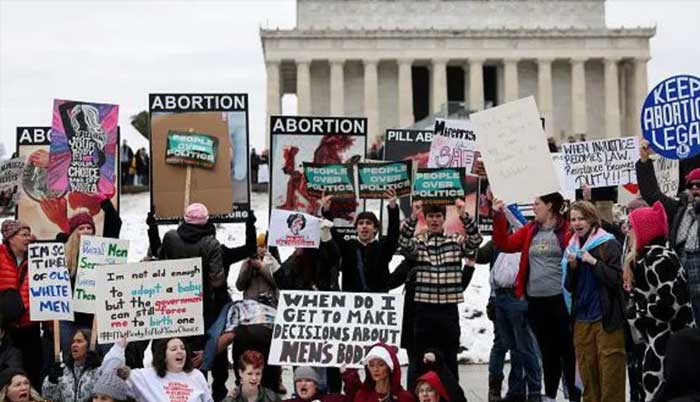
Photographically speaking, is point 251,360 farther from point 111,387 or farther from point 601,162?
point 601,162

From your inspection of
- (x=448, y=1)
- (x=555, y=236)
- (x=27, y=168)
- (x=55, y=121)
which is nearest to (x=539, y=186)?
(x=555, y=236)

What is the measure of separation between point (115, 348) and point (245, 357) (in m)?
1.09

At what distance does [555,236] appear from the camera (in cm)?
942

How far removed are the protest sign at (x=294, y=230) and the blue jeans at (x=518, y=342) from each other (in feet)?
6.54

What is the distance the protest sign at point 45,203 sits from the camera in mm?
11055

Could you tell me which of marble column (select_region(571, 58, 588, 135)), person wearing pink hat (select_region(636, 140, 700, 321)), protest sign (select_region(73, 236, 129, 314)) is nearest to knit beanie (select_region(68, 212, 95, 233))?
protest sign (select_region(73, 236, 129, 314))

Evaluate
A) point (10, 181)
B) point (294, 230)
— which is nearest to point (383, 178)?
point (294, 230)

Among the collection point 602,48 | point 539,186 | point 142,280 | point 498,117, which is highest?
point 602,48

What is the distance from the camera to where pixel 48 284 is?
919 cm

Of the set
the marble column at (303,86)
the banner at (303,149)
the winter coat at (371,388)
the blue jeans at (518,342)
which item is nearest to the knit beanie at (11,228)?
the banner at (303,149)

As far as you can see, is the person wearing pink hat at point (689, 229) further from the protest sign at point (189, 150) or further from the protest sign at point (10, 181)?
the protest sign at point (10, 181)

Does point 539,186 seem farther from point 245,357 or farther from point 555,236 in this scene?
point 245,357

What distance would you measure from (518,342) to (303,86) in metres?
50.4

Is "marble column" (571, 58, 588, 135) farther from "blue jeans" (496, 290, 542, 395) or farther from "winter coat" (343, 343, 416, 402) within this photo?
"winter coat" (343, 343, 416, 402)
